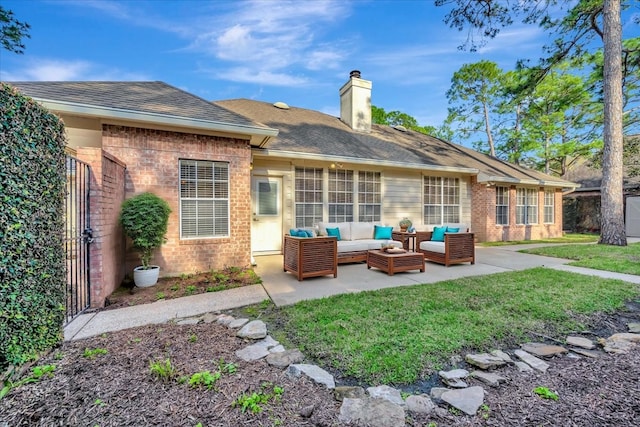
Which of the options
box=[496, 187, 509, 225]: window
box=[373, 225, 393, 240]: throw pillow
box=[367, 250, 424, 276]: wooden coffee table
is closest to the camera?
box=[367, 250, 424, 276]: wooden coffee table

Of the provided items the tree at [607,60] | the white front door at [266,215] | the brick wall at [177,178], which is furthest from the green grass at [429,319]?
the tree at [607,60]

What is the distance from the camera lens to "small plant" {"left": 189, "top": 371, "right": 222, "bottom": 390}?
→ 2021 mm

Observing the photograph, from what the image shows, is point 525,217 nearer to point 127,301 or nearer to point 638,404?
point 638,404

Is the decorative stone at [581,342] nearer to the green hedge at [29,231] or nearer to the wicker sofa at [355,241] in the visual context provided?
the wicker sofa at [355,241]

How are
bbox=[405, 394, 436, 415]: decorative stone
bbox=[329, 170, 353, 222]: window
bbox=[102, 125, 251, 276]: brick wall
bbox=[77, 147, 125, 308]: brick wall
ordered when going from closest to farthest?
1. bbox=[405, 394, 436, 415]: decorative stone
2. bbox=[77, 147, 125, 308]: brick wall
3. bbox=[102, 125, 251, 276]: brick wall
4. bbox=[329, 170, 353, 222]: window

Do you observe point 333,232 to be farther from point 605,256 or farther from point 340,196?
point 605,256

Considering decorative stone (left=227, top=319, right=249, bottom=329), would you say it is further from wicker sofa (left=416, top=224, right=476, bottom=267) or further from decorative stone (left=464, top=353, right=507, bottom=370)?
wicker sofa (left=416, top=224, right=476, bottom=267)

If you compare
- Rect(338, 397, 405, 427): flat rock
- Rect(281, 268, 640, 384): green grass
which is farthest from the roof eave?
Rect(338, 397, 405, 427): flat rock

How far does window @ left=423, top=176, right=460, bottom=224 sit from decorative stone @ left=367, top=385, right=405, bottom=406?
861cm

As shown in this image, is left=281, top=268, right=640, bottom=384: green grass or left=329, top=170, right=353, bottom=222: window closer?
left=281, top=268, right=640, bottom=384: green grass

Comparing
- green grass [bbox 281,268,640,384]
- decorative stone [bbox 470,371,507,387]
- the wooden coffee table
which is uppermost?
the wooden coffee table

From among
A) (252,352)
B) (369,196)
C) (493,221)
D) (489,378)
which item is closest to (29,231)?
(252,352)

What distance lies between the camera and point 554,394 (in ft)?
6.45

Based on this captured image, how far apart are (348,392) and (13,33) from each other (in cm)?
1163
